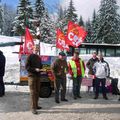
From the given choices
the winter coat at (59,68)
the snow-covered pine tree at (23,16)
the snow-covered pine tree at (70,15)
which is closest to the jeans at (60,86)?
the winter coat at (59,68)

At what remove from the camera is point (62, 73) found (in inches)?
585

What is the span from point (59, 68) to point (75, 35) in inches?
408

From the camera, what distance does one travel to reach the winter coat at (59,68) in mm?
14703

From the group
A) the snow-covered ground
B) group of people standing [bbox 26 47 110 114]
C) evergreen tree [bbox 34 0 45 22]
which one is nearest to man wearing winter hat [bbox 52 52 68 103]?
group of people standing [bbox 26 47 110 114]

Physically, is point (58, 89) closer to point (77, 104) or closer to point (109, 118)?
point (77, 104)

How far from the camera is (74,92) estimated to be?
1566 cm

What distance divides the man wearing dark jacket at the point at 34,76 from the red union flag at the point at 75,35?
468 inches

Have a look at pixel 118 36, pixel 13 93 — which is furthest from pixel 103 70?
pixel 118 36

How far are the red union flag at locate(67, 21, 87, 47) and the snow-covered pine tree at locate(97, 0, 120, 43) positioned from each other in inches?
1776

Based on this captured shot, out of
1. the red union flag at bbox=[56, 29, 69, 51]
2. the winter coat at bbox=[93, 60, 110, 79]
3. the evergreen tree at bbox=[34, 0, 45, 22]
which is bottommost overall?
the winter coat at bbox=[93, 60, 110, 79]

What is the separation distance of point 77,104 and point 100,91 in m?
3.09

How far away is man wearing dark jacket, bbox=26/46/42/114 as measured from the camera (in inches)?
489

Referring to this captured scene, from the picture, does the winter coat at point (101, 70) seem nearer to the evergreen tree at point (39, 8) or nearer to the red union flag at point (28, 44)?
the red union flag at point (28, 44)

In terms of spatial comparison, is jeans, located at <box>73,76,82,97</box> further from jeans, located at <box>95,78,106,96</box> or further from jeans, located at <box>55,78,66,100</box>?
jeans, located at <box>55,78,66,100</box>
